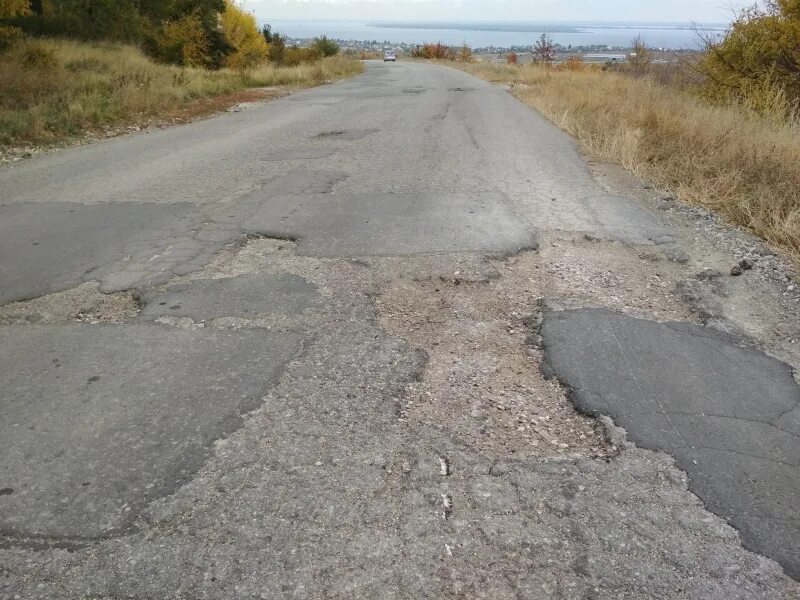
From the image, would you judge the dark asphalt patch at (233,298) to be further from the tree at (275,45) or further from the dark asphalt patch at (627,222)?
the tree at (275,45)

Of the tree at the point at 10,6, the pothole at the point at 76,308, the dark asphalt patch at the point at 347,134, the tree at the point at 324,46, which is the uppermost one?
the tree at the point at 324,46

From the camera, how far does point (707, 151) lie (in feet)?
25.4

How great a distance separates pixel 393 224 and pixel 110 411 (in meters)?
3.18

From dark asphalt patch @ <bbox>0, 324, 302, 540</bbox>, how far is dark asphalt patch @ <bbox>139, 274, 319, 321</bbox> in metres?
0.24

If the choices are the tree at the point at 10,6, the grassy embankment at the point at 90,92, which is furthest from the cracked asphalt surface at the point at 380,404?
the tree at the point at 10,6

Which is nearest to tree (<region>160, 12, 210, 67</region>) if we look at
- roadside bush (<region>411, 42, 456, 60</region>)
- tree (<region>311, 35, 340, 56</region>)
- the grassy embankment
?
the grassy embankment

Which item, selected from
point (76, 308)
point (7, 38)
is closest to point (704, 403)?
point (76, 308)

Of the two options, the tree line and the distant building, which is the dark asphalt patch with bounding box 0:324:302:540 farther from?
the distant building

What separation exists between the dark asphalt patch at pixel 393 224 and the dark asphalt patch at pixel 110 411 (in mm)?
1650

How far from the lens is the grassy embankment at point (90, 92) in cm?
1007

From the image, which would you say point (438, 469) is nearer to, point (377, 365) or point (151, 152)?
point (377, 365)

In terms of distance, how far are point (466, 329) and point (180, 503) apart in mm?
1930

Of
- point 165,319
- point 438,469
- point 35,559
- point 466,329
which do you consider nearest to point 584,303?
point 466,329

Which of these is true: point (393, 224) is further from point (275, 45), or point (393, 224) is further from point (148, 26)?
point (275, 45)
